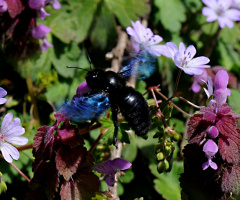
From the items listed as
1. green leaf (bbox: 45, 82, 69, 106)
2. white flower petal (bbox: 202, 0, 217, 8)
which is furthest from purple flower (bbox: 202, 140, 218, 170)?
white flower petal (bbox: 202, 0, 217, 8)

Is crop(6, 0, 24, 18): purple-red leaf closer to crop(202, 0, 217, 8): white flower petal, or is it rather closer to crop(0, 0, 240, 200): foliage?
crop(0, 0, 240, 200): foliage

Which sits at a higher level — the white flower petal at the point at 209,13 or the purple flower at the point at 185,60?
the purple flower at the point at 185,60

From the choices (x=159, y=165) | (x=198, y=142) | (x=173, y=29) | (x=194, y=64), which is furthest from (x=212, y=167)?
(x=173, y=29)

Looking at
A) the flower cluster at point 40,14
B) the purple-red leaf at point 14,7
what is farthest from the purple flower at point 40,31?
the purple-red leaf at point 14,7

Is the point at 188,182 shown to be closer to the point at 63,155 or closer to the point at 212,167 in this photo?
the point at 212,167

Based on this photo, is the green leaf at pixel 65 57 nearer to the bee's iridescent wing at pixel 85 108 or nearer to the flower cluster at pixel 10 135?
the flower cluster at pixel 10 135
